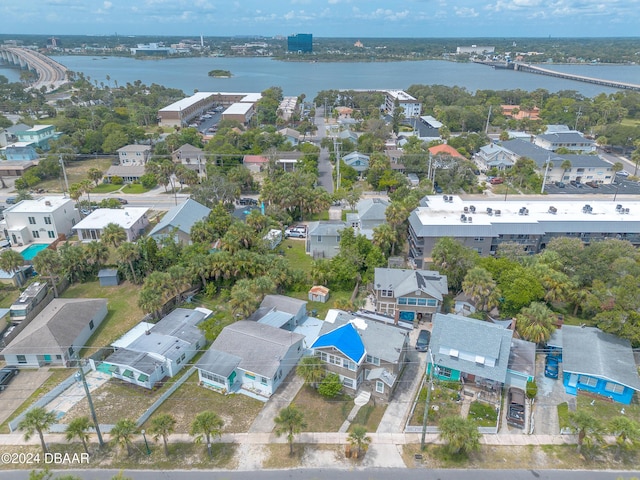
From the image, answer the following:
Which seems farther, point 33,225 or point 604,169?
point 604,169

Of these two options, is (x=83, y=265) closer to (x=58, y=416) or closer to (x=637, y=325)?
(x=58, y=416)

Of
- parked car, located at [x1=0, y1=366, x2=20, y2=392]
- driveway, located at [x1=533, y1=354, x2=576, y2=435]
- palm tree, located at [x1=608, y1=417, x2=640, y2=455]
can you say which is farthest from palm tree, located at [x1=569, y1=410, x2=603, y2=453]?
parked car, located at [x1=0, y1=366, x2=20, y2=392]

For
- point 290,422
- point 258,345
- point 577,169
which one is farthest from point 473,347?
point 577,169

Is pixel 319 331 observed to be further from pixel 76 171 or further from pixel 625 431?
pixel 76 171

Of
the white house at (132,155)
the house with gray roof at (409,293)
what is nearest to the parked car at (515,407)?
the house with gray roof at (409,293)

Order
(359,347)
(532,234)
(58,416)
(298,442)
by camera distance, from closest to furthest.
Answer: (298,442) < (58,416) < (359,347) < (532,234)

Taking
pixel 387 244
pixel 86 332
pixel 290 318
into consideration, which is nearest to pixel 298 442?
pixel 290 318

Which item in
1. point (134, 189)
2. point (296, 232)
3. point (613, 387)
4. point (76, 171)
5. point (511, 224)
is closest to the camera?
point (613, 387)

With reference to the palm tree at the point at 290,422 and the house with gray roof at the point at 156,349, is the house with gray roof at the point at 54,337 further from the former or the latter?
the palm tree at the point at 290,422

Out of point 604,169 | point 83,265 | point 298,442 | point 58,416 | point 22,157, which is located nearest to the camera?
point 298,442
